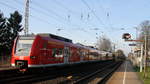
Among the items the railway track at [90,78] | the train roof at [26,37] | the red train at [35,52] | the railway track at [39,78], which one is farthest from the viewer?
the train roof at [26,37]

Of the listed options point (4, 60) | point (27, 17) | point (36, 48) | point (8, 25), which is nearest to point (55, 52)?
point (36, 48)

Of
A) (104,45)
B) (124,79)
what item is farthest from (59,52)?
(104,45)

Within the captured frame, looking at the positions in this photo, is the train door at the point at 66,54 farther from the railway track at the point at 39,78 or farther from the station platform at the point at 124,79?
the station platform at the point at 124,79

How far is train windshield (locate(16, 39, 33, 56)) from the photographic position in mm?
18719

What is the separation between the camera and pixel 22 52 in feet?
62.0

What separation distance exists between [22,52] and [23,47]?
1.35 ft

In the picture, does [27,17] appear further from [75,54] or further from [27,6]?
[75,54]

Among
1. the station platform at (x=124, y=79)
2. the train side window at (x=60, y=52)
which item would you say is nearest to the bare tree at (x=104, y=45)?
the station platform at (x=124, y=79)

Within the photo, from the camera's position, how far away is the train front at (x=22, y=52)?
18.4 metres

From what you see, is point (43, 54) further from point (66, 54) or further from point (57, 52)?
point (66, 54)

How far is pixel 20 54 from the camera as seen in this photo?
1888 centimetres

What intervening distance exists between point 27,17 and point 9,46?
20.9 meters

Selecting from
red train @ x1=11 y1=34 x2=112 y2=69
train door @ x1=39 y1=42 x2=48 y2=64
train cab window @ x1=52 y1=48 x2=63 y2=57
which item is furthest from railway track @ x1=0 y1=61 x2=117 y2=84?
train cab window @ x1=52 y1=48 x2=63 y2=57

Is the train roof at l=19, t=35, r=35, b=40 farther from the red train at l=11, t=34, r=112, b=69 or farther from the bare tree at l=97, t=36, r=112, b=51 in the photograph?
the bare tree at l=97, t=36, r=112, b=51
